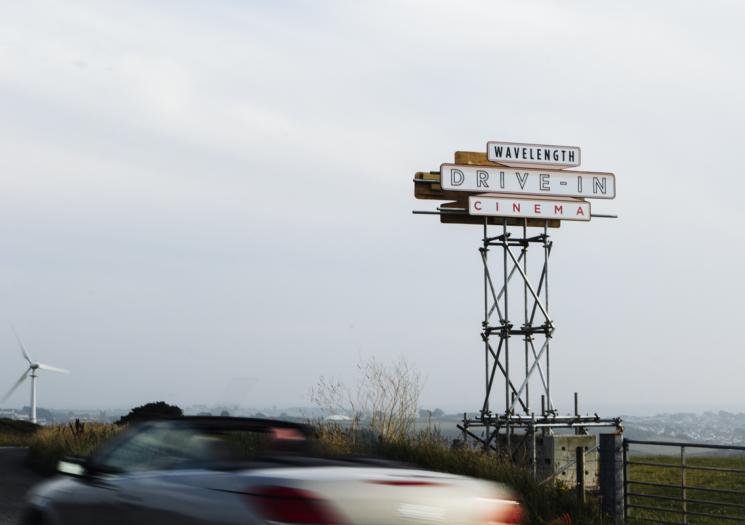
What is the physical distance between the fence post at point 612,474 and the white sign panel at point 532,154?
12.4 metres

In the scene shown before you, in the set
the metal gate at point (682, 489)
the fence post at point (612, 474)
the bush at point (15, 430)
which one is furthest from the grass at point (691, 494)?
the bush at point (15, 430)

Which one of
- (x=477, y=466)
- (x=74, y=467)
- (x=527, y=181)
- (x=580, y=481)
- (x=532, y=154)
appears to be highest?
(x=532, y=154)

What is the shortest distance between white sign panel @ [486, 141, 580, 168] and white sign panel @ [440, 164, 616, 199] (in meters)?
0.22

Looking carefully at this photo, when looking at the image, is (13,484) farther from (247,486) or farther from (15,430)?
(15,430)

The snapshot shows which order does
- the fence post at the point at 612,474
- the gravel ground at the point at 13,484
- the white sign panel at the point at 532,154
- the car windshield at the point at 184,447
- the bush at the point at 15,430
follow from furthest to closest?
the bush at the point at 15,430 → the white sign panel at the point at 532,154 → the fence post at the point at 612,474 → the gravel ground at the point at 13,484 → the car windshield at the point at 184,447

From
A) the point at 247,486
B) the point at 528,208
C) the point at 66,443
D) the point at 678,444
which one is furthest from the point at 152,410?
the point at 247,486

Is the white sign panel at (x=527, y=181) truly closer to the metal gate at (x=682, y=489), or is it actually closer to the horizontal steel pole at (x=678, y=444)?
the metal gate at (x=682, y=489)

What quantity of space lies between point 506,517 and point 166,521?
6.82 ft

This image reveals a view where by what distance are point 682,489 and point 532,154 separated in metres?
13.8

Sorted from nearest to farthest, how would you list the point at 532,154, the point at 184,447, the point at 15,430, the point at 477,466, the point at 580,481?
the point at 184,447, the point at 580,481, the point at 477,466, the point at 532,154, the point at 15,430

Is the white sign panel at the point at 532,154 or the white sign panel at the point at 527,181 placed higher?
the white sign panel at the point at 532,154

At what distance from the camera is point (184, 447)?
715 cm

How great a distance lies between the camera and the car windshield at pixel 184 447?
6.95m

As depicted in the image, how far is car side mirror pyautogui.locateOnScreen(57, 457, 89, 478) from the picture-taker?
7951 mm
